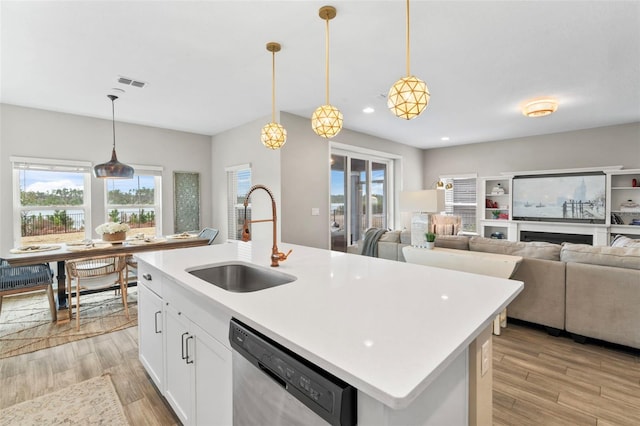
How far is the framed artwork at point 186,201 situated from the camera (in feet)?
18.7

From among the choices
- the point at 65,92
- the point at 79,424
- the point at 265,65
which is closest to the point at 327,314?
the point at 79,424

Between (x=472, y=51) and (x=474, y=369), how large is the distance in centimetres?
275

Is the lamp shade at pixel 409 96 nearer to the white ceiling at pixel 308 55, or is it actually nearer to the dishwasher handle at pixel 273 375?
the white ceiling at pixel 308 55

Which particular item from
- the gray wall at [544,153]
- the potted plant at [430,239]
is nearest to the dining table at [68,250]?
the potted plant at [430,239]

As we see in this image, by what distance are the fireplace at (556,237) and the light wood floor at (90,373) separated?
270 inches

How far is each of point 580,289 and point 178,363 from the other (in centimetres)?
337

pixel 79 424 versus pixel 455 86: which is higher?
pixel 455 86

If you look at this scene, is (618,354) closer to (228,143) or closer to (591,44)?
(591,44)

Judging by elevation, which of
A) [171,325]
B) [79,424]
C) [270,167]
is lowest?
[79,424]

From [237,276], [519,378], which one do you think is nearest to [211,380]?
[237,276]

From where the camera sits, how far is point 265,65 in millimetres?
3018

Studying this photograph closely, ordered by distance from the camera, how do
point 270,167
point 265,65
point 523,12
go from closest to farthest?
1. point 523,12
2. point 265,65
3. point 270,167

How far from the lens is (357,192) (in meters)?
6.02

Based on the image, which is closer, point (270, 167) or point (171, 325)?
point (171, 325)
